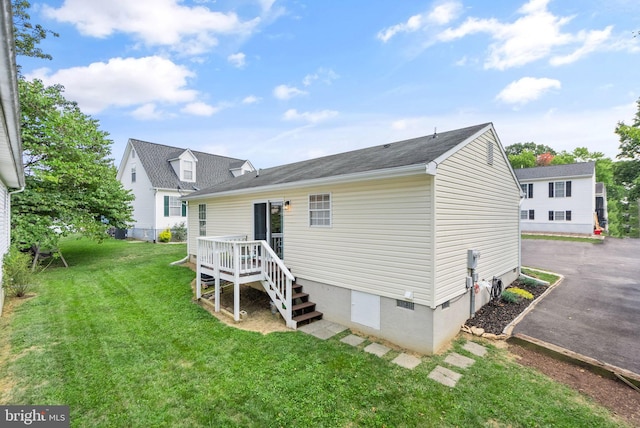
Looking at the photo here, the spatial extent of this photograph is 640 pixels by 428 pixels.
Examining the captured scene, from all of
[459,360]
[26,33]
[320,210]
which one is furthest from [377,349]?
[26,33]

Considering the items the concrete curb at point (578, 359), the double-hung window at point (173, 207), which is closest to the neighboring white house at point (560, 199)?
the concrete curb at point (578, 359)

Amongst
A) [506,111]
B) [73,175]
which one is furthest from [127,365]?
[506,111]

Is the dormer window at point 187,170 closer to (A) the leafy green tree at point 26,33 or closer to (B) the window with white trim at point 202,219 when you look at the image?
(A) the leafy green tree at point 26,33

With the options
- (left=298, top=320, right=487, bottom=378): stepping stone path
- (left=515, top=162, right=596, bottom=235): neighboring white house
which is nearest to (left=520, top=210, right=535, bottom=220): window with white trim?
(left=515, top=162, right=596, bottom=235): neighboring white house

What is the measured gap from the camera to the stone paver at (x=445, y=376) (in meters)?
4.20

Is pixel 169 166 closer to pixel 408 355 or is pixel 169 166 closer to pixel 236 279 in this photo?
pixel 236 279

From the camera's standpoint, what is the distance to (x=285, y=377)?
13.8 feet

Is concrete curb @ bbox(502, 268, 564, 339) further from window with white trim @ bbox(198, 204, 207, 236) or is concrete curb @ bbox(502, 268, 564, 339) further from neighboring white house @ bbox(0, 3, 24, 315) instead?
window with white trim @ bbox(198, 204, 207, 236)

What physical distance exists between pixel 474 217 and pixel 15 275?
472 inches

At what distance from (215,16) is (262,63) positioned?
4101 mm

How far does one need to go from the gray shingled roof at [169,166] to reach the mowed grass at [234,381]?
14510mm

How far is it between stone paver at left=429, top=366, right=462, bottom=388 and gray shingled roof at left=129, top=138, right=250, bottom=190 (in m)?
19.5

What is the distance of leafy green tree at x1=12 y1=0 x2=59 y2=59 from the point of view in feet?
38.1

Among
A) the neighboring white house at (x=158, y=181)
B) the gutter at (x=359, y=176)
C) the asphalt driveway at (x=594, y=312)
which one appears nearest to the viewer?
the gutter at (x=359, y=176)
